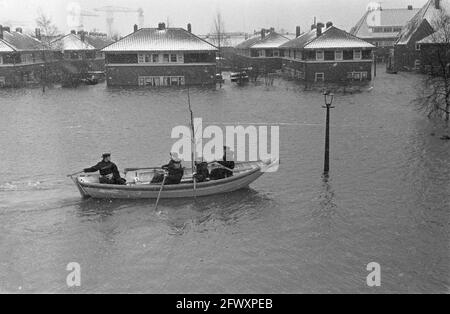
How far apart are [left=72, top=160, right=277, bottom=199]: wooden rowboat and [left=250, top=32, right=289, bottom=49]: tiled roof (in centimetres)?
7430

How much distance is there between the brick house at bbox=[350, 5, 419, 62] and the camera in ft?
354

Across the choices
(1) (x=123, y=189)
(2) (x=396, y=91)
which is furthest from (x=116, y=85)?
(1) (x=123, y=189)

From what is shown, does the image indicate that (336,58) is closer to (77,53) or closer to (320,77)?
(320,77)

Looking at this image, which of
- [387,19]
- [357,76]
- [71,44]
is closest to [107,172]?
[357,76]

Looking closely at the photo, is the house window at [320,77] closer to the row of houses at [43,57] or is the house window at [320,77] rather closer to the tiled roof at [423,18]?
the tiled roof at [423,18]

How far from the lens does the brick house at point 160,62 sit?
2584 inches

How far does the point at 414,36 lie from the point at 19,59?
6193cm

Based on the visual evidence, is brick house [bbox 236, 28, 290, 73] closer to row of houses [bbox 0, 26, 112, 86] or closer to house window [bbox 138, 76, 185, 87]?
house window [bbox 138, 76, 185, 87]

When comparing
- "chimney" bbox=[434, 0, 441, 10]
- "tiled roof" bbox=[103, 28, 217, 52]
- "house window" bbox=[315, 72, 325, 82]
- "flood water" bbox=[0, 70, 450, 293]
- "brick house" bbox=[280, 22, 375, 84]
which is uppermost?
"chimney" bbox=[434, 0, 441, 10]

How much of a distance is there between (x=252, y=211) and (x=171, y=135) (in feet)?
49.1

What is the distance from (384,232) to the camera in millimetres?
16141

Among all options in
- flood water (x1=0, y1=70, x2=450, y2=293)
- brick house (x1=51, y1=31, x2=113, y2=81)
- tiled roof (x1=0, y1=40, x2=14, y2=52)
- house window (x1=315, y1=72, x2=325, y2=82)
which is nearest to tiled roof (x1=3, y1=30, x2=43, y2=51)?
tiled roof (x1=0, y1=40, x2=14, y2=52)

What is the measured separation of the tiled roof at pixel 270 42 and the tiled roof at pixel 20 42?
3828 centimetres

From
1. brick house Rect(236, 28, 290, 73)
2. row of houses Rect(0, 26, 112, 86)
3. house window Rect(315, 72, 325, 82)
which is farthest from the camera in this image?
brick house Rect(236, 28, 290, 73)
